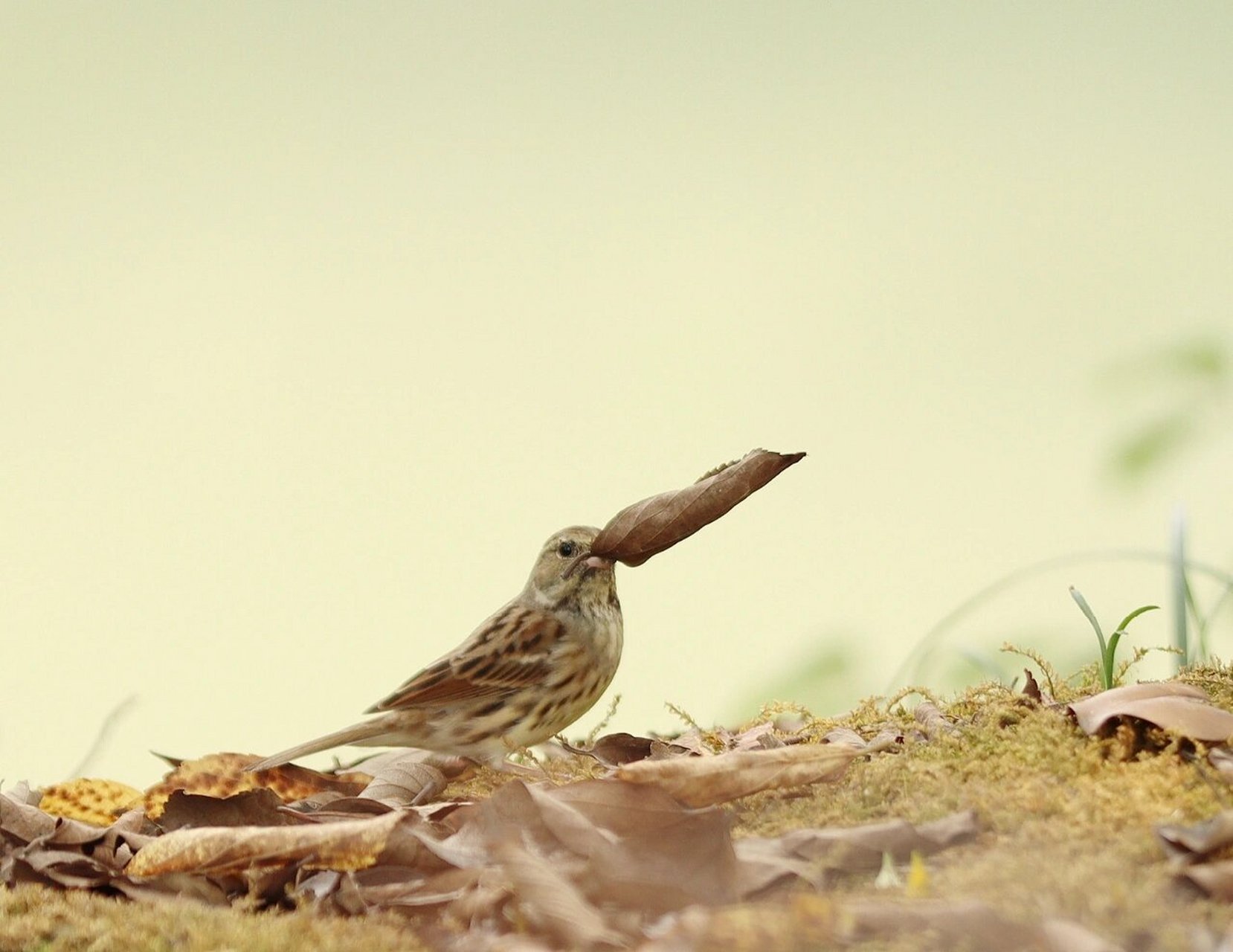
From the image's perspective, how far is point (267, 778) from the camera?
170 inches

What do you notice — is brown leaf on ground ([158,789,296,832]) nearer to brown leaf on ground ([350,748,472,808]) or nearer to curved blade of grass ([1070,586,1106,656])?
brown leaf on ground ([350,748,472,808])

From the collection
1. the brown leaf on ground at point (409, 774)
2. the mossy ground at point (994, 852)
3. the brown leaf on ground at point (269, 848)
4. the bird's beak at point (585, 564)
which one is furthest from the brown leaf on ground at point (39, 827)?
the bird's beak at point (585, 564)

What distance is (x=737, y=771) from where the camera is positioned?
9.23 ft

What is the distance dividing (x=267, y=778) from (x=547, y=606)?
129 centimetres

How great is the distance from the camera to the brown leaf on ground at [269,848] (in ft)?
8.64

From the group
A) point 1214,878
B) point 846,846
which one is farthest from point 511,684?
point 1214,878

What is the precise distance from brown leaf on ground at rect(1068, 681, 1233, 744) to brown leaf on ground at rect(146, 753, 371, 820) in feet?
8.30

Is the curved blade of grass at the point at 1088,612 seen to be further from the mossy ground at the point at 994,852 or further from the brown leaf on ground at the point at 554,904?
the brown leaf on ground at the point at 554,904

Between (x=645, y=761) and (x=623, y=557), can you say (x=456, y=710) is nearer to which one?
(x=623, y=557)

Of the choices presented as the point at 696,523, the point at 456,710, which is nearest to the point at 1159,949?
the point at 696,523

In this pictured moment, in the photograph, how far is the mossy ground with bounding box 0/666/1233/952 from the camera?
6.59 ft

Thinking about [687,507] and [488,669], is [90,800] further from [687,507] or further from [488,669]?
[687,507]

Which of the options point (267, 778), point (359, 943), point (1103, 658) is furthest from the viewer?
point (267, 778)

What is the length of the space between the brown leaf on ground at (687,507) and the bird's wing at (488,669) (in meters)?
0.94
